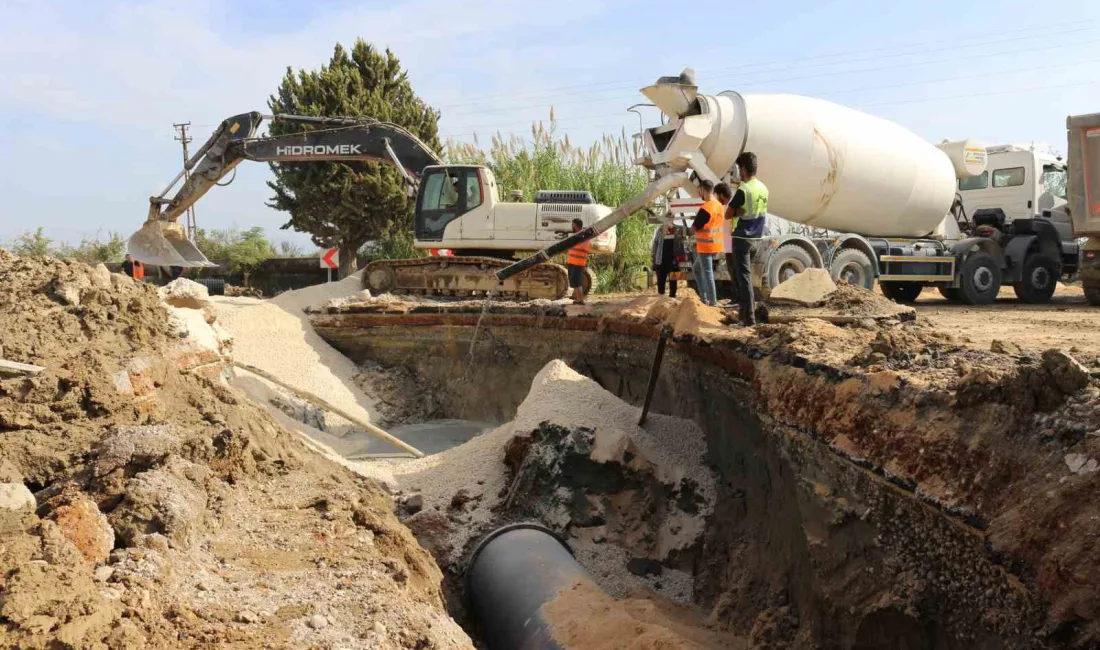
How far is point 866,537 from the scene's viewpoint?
3783 mm

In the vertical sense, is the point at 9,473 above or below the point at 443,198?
below

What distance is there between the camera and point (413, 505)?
609 cm

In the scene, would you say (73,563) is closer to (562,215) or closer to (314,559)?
(314,559)

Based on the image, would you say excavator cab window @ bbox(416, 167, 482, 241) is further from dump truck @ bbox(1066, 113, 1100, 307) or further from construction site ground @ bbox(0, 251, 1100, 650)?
dump truck @ bbox(1066, 113, 1100, 307)

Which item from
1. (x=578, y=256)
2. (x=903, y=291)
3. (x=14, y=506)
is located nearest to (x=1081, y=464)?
(x=14, y=506)

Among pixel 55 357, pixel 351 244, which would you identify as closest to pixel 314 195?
pixel 351 244

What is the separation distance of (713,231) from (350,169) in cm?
1540

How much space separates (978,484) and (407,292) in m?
12.4

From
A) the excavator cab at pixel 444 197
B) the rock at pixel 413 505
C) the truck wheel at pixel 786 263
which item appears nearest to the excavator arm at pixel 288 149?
the excavator cab at pixel 444 197

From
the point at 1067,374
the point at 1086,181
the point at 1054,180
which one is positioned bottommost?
the point at 1067,374

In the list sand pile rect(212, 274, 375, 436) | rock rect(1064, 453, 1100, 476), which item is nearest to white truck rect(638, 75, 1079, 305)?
sand pile rect(212, 274, 375, 436)

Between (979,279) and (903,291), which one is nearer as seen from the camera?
(979,279)

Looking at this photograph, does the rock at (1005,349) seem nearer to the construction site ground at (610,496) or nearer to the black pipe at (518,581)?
the construction site ground at (610,496)

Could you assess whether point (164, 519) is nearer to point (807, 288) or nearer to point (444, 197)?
point (807, 288)
